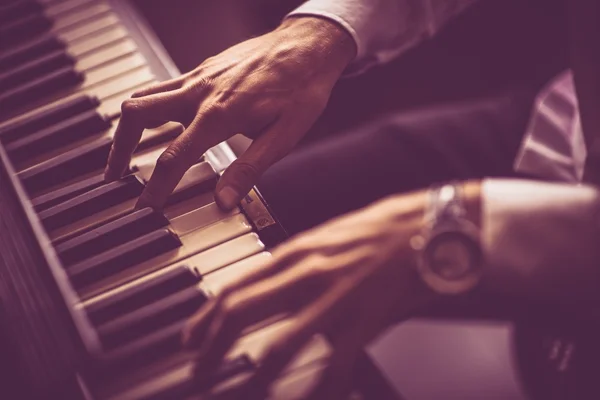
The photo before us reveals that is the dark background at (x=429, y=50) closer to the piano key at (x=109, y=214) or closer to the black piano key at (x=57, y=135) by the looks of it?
the black piano key at (x=57, y=135)

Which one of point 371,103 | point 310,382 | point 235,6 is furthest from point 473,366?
point 235,6

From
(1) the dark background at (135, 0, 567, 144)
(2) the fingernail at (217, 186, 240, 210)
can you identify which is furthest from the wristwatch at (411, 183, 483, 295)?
(1) the dark background at (135, 0, 567, 144)

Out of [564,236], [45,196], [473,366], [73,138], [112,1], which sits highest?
[112,1]

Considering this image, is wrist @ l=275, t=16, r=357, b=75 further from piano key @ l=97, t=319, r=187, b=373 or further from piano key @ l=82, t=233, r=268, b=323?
piano key @ l=97, t=319, r=187, b=373

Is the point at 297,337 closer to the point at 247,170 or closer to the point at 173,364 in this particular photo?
the point at 173,364

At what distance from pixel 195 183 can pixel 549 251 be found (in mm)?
552

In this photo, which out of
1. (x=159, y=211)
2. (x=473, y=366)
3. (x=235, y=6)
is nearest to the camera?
(x=159, y=211)

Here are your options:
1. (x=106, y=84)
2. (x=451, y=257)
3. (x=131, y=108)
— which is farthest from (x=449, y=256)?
(x=106, y=84)

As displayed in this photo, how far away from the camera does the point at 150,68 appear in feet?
3.83

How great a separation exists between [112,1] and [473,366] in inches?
44.3

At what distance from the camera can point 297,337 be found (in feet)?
2.06

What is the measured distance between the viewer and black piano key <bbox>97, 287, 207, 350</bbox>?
0.79 metres

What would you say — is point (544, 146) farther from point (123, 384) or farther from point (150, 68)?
point (123, 384)

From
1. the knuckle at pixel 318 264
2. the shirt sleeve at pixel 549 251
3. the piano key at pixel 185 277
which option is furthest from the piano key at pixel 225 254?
the shirt sleeve at pixel 549 251
